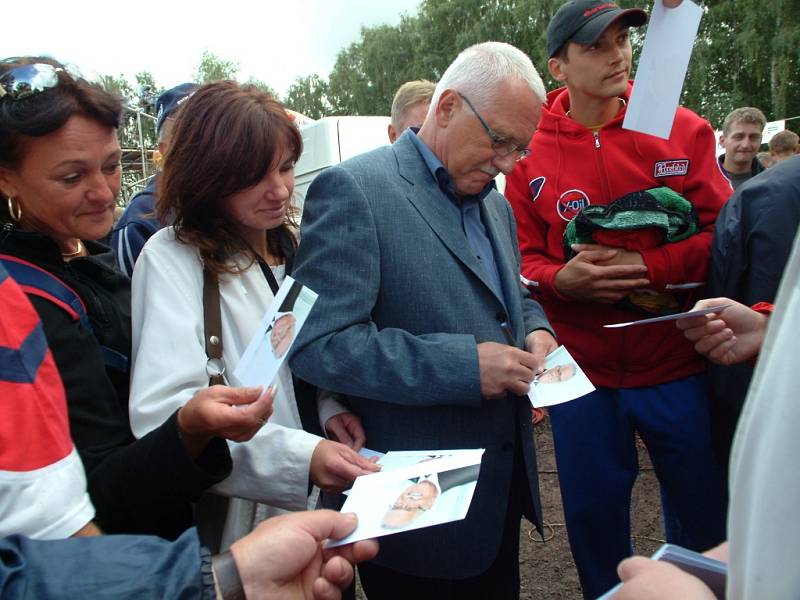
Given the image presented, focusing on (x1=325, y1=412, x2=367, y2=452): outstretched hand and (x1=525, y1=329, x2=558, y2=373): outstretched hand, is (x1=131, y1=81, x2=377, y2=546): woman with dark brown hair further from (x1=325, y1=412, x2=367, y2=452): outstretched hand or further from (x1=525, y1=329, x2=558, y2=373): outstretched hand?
(x1=525, y1=329, x2=558, y2=373): outstretched hand

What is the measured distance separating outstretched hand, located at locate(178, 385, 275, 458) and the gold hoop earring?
542 mm

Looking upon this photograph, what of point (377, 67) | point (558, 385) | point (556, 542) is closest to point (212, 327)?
point (558, 385)

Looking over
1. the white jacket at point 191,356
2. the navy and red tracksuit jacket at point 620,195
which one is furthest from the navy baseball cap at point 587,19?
the white jacket at point 191,356

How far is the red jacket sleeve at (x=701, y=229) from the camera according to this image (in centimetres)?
222

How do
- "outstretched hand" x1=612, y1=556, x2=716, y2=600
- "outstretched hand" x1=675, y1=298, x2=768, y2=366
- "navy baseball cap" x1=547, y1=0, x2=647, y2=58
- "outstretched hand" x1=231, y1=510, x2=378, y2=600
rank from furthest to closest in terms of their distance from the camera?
"navy baseball cap" x1=547, y1=0, x2=647, y2=58 < "outstretched hand" x1=675, y1=298, x2=768, y2=366 < "outstretched hand" x1=231, y1=510, x2=378, y2=600 < "outstretched hand" x1=612, y1=556, x2=716, y2=600

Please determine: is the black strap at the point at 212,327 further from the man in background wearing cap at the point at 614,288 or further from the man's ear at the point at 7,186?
the man in background wearing cap at the point at 614,288

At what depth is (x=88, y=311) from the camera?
1388 mm

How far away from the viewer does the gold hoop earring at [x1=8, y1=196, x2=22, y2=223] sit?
1.34 m

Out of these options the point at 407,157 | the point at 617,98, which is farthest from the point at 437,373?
the point at 617,98

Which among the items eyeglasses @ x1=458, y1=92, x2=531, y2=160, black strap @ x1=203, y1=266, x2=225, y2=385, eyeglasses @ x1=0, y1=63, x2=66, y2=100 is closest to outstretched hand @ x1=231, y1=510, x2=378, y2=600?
black strap @ x1=203, y1=266, x2=225, y2=385

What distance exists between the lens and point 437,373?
157 cm

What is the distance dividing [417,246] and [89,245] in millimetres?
853

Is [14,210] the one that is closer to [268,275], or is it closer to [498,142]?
[268,275]

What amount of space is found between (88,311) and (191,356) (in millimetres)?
237
